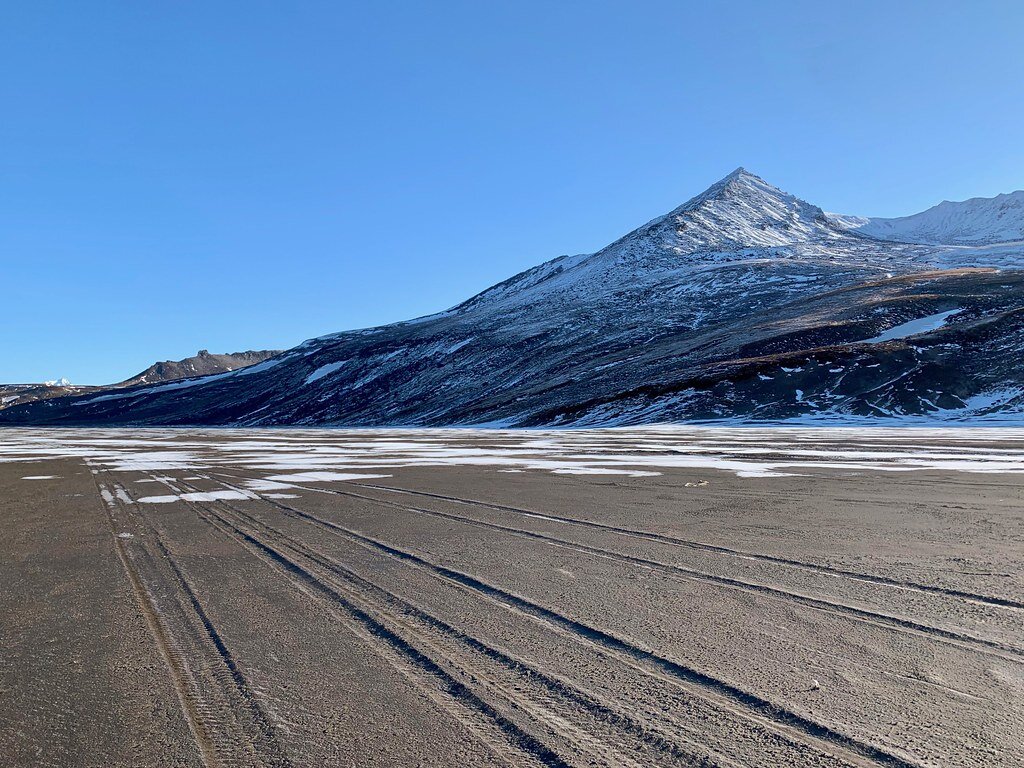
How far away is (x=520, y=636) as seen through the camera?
4.49 m

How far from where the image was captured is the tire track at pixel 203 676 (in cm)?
307

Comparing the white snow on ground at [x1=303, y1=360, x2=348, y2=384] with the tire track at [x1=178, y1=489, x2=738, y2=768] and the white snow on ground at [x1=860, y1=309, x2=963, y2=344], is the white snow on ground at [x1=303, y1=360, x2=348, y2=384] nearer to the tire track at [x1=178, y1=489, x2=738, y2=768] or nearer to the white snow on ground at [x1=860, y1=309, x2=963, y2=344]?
the white snow on ground at [x1=860, y1=309, x2=963, y2=344]

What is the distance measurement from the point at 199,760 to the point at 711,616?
11.7 ft

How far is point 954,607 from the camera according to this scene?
4996 millimetres

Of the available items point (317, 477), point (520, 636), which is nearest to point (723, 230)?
point (317, 477)

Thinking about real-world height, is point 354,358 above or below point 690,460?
above

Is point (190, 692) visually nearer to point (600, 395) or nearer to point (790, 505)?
point (790, 505)

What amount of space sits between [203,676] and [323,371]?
137586 millimetres

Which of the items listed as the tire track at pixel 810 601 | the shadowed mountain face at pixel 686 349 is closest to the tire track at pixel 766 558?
the tire track at pixel 810 601

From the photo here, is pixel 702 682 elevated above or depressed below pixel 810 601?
above

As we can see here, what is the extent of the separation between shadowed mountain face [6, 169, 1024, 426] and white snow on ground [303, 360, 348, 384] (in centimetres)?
67

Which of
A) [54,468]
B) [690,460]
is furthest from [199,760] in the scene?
[54,468]

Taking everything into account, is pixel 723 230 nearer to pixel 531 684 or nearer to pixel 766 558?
pixel 766 558

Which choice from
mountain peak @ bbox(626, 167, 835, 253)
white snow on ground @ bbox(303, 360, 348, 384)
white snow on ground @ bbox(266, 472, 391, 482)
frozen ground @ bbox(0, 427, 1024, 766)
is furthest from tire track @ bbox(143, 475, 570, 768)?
mountain peak @ bbox(626, 167, 835, 253)
